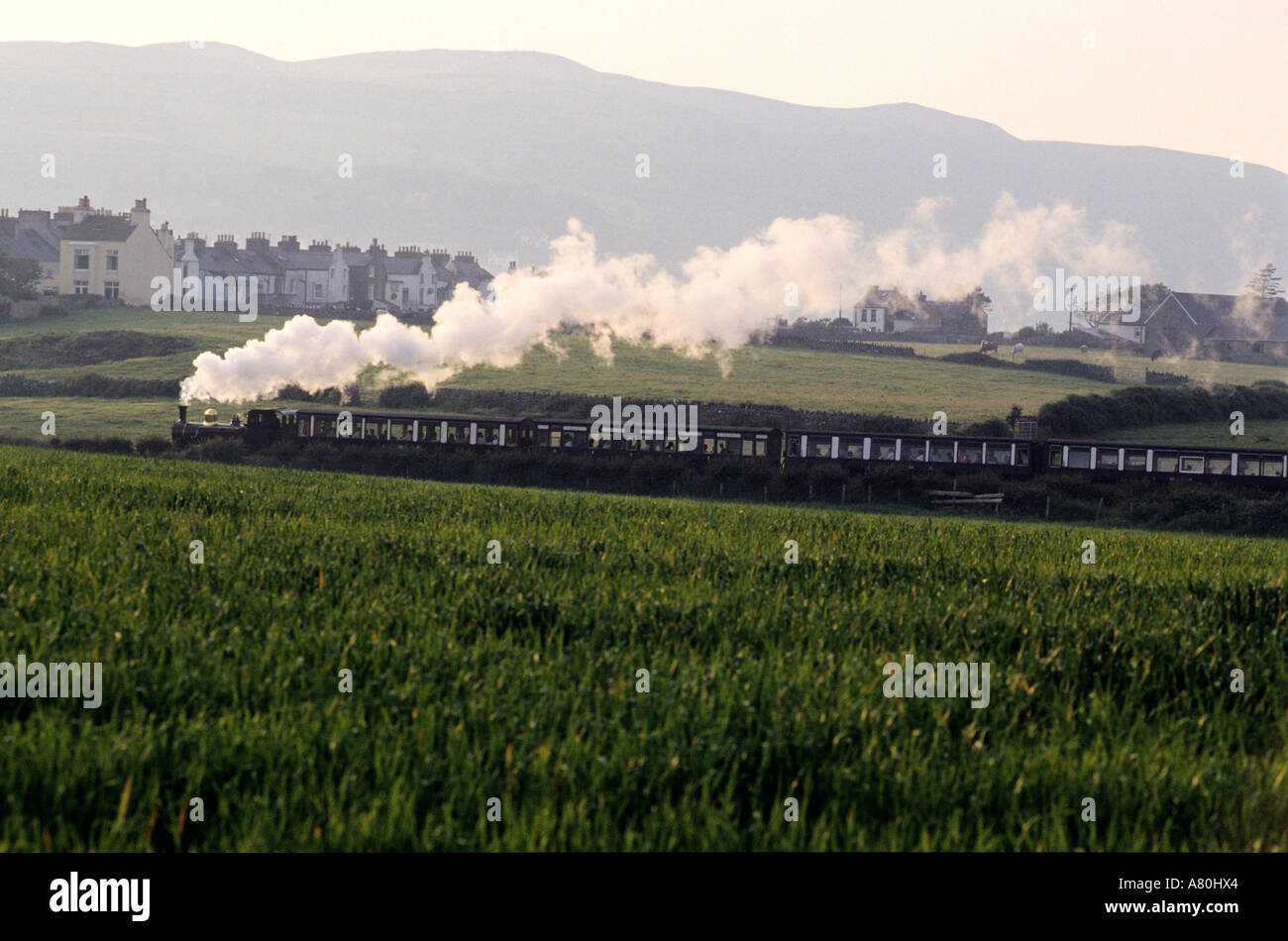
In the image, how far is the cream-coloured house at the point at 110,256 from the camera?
12519 centimetres

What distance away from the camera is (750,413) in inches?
2884

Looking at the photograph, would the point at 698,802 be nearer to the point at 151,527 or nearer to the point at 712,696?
the point at 712,696

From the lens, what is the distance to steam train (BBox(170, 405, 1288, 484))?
5169 centimetres

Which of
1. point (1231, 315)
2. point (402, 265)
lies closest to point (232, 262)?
point (402, 265)

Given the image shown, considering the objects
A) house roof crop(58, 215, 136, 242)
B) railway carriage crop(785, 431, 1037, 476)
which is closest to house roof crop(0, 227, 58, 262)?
house roof crop(58, 215, 136, 242)

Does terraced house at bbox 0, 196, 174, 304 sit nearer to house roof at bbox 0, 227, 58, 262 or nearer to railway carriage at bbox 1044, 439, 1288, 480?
house roof at bbox 0, 227, 58, 262

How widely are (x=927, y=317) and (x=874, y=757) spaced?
576 feet

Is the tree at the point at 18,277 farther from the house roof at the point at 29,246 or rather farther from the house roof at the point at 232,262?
the house roof at the point at 232,262

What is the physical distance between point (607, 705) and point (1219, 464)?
163 ft

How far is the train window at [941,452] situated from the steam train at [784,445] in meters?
0.04

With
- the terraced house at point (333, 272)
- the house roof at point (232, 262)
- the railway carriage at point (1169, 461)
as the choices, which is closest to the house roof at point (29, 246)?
the house roof at point (232, 262)

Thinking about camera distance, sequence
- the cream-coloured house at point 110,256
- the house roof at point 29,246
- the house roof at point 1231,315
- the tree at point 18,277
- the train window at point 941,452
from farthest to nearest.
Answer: the house roof at point 1231,315
the cream-coloured house at point 110,256
the house roof at point 29,246
the tree at point 18,277
the train window at point 941,452

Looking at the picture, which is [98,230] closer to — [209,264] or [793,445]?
[209,264]
